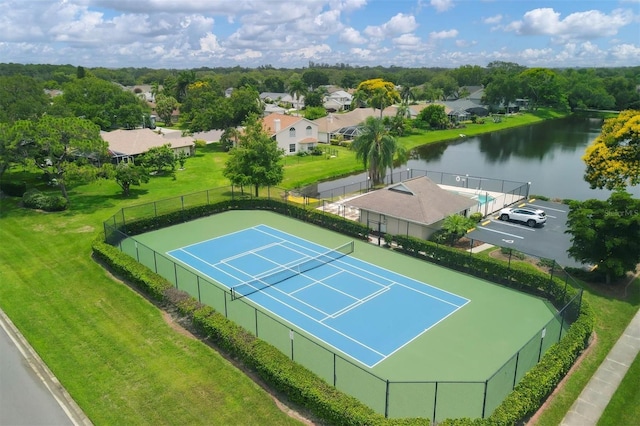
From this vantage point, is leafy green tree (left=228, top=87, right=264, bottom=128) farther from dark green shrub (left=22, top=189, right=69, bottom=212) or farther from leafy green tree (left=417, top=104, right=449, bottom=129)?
leafy green tree (left=417, top=104, right=449, bottom=129)

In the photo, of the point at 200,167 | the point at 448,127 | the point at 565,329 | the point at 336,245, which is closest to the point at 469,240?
the point at 336,245

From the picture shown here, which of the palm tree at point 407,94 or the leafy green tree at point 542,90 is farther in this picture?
the leafy green tree at point 542,90

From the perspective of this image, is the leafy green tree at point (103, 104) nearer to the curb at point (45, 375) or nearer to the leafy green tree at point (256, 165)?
the leafy green tree at point (256, 165)

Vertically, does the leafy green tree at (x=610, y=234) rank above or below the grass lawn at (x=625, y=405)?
above

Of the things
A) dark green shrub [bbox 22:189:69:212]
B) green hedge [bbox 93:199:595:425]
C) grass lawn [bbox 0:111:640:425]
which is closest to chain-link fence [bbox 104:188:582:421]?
green hedge [bbox 93:199:595:425]

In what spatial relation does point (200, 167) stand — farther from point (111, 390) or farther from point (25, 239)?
point (111, 390)

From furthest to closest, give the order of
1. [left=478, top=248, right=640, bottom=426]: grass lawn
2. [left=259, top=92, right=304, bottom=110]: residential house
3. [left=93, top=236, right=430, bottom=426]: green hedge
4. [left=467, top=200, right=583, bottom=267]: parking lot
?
[left=259, top=92, right=304, bottom=110]: residential house
[left=467, top=200, right=583, bottom=267]: parking lot
[left=478, top=248, right=640, bottom=426]: grass lawn
[left=93, top=236, right=430, bottom=426]: green hedge

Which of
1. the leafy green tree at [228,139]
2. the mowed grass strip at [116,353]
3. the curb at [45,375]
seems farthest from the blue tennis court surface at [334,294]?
the leafy green tree at [228,139]
